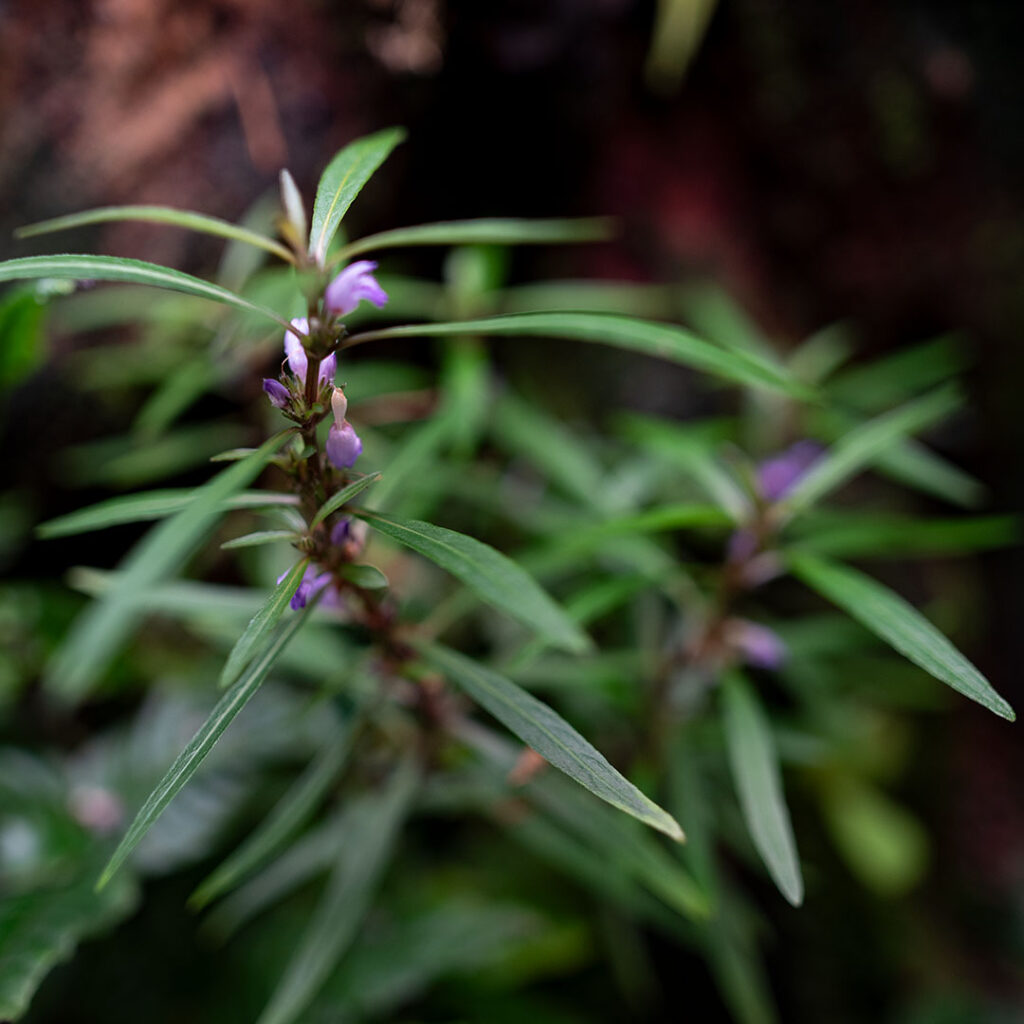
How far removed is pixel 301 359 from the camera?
562 mm

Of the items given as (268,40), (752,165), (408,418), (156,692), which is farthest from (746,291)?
(156,692)

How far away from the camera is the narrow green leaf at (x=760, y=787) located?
24.6 inches

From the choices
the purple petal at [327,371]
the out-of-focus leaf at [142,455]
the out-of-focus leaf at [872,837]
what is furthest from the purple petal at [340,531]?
the out-of-focus leaf at [872,837]

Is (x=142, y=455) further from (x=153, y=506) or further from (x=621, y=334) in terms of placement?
(x=621, y=334)

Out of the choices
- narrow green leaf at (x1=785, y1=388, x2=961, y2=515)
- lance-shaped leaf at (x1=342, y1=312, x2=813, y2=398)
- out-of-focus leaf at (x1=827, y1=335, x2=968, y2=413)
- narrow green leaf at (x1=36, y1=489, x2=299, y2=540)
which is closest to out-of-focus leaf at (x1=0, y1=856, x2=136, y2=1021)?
narrow green leaf at (x1=36, y1=489, x2=299, y2=540)

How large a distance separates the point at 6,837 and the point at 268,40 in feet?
4.32

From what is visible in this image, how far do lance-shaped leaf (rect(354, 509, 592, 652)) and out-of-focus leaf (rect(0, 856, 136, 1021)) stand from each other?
1.89 ft

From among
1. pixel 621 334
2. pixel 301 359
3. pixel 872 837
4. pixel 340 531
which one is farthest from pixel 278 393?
pixel 872 837

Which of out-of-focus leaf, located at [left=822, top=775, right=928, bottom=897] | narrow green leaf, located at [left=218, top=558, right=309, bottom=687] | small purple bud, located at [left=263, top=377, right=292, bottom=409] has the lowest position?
out-of-focus leaf, located at [left=822, top=775, right=928, bottom=897]

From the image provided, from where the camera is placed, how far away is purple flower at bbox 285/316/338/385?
56 cm

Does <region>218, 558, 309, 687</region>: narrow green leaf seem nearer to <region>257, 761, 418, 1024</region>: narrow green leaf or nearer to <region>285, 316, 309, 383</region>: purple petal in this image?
<region>285, 316, 309, 383</region>: purple petal

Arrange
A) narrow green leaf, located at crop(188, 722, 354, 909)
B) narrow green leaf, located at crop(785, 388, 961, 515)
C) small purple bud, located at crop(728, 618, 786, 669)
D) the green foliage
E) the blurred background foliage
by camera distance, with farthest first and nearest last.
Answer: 1. the blurred background foliage
2. small purple bud, located at crop(728, 618, 786, 669)
3. narrow green leaf, located at crop(785, 388, 961, 515)
4. narrow green leaf, located at crop(188, 722, 354, 909)
5. the green foliage

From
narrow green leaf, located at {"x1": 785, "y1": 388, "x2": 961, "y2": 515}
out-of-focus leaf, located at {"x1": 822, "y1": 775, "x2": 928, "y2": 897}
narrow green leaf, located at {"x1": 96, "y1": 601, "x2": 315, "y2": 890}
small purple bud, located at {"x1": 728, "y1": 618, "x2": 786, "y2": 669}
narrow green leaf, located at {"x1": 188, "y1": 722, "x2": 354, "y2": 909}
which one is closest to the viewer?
narrow green leaf, located at {"x1": 96, "y1": 601, "x2": 315, "y2": 890}

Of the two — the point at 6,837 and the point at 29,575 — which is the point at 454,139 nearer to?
the point at 29,575
